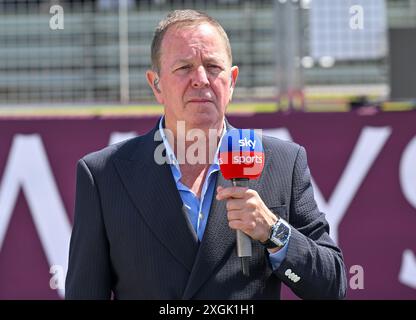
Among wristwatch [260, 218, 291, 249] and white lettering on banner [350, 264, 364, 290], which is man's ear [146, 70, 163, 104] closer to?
wristwatch [260, 218, 291, 249]

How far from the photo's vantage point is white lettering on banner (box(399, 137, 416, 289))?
5.32 metres

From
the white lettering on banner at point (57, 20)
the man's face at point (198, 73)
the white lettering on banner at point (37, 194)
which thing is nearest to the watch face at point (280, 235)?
the man's face at point (198, 73)

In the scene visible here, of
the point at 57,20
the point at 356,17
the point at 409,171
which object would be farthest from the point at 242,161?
the point at 57,20

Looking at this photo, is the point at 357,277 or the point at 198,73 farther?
the point at 357,277

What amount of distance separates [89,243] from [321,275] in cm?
78

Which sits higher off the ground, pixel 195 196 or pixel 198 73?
pixel 198 73

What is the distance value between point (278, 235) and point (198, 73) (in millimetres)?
613

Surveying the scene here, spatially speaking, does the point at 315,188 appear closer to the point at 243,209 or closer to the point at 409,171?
the point at 409,171

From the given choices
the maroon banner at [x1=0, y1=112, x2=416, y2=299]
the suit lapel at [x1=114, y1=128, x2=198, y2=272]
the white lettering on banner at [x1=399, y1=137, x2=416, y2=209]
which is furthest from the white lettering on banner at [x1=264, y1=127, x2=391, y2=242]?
the suit lapel at [x1=114, y1=128, x2=198, y2=272]

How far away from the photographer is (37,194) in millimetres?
5504

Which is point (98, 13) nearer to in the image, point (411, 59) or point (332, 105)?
point (332, 105)

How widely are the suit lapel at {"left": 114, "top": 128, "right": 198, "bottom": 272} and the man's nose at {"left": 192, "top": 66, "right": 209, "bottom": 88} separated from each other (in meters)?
0.31

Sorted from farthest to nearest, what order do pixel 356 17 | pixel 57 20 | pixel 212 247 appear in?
pixel 57 20
pixel 356 17
pixel 212 247

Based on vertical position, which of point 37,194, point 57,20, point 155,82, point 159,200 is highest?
point 57,20
